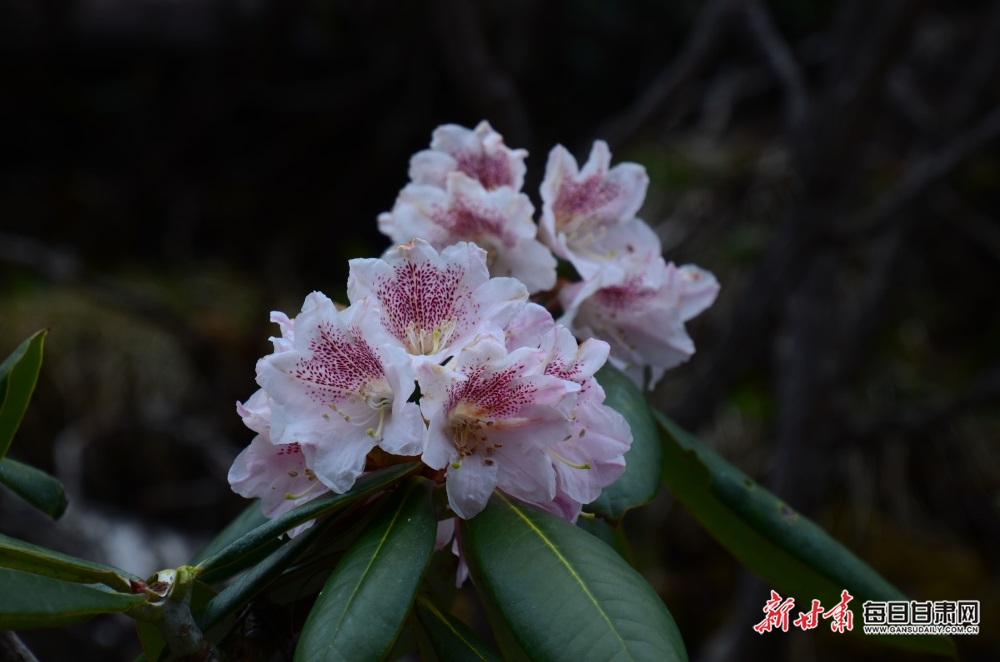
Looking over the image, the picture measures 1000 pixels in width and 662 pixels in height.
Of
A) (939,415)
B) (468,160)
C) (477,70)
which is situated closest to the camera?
(468,160)

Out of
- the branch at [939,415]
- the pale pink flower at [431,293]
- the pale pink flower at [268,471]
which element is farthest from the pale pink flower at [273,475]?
the branch at [939,415]

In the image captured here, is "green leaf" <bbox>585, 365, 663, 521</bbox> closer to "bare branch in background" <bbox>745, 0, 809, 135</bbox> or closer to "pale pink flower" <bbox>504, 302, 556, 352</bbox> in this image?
"pale pink flower" <bbox>504, 302, 556, 352</bbox>

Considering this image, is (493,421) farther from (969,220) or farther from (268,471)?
(969,220)

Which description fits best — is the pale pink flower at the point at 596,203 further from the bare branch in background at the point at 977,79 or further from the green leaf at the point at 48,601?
the bare branch in background at the point at 977,79

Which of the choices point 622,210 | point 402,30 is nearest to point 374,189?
point 402,30

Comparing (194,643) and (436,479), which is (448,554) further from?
(194,643)

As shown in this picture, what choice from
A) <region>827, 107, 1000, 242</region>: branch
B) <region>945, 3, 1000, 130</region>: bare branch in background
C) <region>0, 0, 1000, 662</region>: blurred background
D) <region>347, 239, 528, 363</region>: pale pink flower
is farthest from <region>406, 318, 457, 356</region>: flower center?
<region>945, 3, 1000, 130</region>: bare branch in background

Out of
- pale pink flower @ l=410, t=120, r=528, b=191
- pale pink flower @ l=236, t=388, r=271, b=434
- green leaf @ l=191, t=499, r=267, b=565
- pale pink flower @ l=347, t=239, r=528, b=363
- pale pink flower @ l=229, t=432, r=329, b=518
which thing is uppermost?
pale pink flower @ l=410, t=120, r=528, b=191

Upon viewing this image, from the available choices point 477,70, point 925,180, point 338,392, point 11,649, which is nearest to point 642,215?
point 925,180
